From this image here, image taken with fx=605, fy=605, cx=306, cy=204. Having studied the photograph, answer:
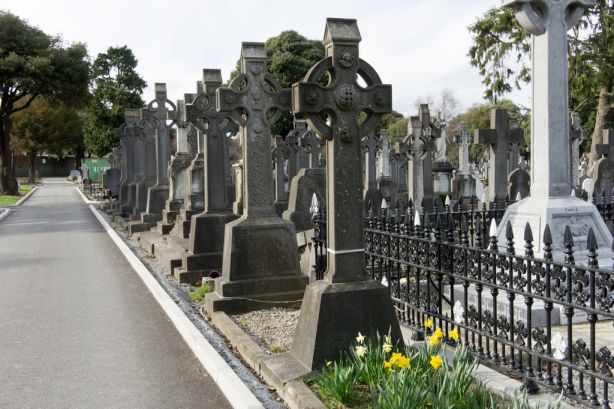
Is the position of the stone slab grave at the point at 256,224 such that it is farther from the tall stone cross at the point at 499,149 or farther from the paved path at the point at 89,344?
the tall stone cross at the point at 499,149

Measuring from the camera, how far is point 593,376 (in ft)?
14.0

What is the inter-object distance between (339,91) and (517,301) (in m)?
3.51

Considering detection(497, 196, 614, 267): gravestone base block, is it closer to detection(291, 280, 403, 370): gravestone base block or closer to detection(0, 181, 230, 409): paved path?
detection(291, 280, 403, 370): gravestone base block

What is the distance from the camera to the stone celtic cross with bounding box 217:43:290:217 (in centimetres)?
854

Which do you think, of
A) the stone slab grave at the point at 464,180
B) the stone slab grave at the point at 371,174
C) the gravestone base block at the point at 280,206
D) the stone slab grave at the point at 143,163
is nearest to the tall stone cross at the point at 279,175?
the gravestone base block at the point at 280,206

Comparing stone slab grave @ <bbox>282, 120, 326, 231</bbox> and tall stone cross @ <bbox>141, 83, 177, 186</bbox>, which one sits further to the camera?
tall stone cross @ <bbox>141, 83, 177, 186</bbox>

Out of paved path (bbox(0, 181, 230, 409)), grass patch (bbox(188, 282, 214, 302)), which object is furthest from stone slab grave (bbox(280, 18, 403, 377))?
grass patch (bbox(188, 282, 214, 302))

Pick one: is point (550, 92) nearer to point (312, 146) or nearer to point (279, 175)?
point (279, 175)

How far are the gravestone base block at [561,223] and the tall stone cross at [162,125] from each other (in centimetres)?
1372

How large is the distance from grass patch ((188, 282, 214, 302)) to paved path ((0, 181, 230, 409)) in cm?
61

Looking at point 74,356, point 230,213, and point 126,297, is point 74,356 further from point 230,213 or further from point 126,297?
point 230,213

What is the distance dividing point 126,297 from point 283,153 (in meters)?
12.6

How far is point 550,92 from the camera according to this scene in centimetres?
759

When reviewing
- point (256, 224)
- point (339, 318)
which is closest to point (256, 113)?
point (256, 224)
